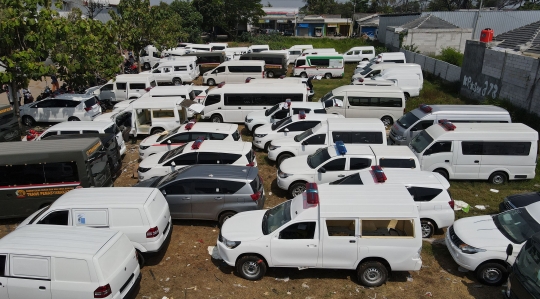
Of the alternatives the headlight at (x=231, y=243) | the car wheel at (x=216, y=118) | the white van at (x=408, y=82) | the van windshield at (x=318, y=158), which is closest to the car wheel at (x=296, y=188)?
the van windshield at (x=318, y=158)

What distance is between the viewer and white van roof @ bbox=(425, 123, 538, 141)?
1141 centimetres

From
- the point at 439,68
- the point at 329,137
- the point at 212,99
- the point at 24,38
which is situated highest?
the point at 24,38

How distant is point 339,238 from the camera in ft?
23.4

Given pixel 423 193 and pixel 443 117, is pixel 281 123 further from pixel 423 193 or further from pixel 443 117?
pixel 423 193

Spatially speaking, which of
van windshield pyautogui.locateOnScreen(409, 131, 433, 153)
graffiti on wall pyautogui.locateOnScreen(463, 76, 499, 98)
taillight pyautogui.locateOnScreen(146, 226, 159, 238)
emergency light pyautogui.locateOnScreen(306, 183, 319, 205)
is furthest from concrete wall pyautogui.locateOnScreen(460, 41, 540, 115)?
taillight pyautogui.locateOnScreen(146, 226, 159, 238)

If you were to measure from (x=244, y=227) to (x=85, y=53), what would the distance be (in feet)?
53.2

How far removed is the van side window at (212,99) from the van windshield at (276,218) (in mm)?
10496

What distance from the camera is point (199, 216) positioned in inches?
374

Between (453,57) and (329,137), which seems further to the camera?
(453,57)

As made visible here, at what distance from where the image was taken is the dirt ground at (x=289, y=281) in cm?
726

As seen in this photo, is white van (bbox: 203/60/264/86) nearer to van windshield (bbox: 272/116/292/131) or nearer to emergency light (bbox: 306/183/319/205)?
van windshield (bbox: 272/116/292/131)

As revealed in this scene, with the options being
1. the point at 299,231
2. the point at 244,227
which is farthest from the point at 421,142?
the point at 244,227

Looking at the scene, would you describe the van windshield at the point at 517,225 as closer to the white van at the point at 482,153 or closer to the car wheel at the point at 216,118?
the white van at the point at 482,153

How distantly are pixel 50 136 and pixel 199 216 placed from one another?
23.3 feet
